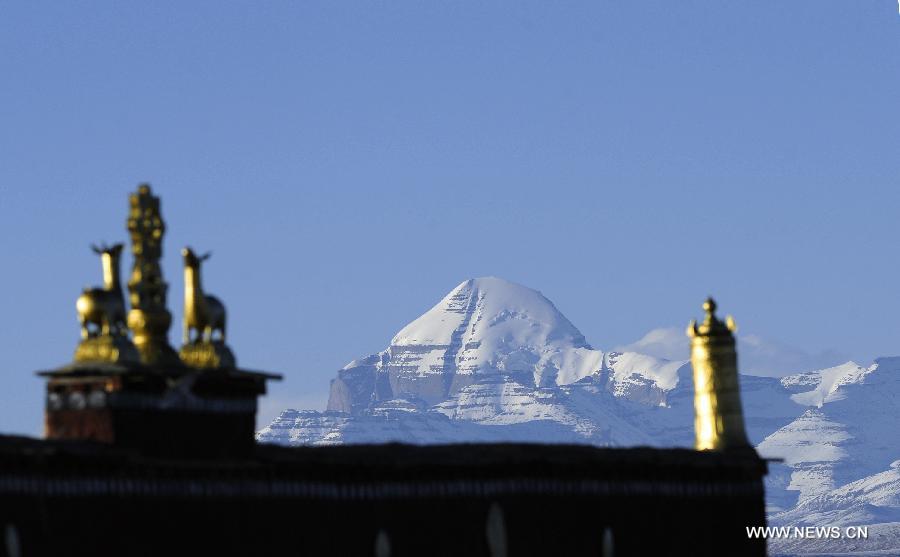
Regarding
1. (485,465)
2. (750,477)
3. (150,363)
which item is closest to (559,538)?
(485,465)

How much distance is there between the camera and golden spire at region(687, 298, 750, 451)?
70.7 m

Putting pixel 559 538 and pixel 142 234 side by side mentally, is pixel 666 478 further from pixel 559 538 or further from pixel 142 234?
pixel 142 234

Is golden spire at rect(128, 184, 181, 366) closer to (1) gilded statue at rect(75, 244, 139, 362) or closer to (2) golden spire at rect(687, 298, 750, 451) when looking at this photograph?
(1) gilded statue at rect(75, 244, 139, 362)

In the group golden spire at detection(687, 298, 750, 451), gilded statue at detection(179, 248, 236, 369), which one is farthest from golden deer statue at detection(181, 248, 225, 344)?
golden spire at detection(687, 298, 750, 451)

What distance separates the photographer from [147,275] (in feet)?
184

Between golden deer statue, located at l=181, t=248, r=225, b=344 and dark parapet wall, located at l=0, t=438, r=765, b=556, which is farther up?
golden deer statue, located at l=181, t=248, r=225, b=344

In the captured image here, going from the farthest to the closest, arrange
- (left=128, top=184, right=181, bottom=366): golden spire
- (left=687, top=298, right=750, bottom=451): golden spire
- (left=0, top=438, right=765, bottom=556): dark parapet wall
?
(left=687, top=298, right=750, bottom=451): golden spire
(left=128, top=184, right=181, bottom=366): golden spire
(left=0, top=438, right=765, bottom=556): dark parapet wall

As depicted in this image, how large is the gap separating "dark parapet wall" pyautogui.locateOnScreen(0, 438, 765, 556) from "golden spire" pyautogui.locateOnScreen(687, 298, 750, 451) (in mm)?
2727

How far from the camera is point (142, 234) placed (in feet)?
184

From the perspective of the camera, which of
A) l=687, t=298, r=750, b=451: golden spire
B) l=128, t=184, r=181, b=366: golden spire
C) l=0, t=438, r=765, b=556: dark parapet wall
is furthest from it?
l=687, t=298, r=750, b=451: golden spire

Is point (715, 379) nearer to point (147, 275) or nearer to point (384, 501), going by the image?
point (384, 501)

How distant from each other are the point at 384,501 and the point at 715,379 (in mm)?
15943

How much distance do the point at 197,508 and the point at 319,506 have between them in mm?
3778

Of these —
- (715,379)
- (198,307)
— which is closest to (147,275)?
(198,307)
